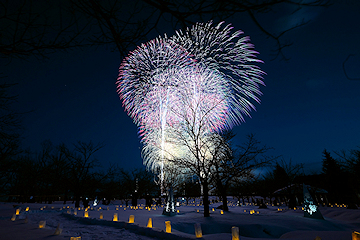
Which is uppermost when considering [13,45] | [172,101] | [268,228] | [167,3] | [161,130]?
[172,101]

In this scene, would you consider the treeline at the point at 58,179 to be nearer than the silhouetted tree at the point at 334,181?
Yes

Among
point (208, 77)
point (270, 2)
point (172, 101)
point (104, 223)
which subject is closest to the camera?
point (270, 2)

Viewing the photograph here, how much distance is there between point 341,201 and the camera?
3609cm

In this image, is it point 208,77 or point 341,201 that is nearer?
point 208,77

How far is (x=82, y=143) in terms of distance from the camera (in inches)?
1075

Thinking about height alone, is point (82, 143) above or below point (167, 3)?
above

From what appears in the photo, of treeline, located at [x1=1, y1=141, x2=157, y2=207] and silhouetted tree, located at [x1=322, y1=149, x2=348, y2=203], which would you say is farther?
silhouetted tree, located at [x1=322, y1=149, x2=348, y2=203]

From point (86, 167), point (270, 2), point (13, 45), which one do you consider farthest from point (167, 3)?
point (86, 167)

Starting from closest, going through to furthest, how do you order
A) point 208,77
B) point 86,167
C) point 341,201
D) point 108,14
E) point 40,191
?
point 108,14 → point 208,77 → point 86,167 → point 341,201 → point 40,191

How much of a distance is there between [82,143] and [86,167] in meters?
4.21

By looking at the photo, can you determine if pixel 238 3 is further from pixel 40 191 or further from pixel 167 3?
pixel 40 191

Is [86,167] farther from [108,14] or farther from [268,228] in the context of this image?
[108,14]

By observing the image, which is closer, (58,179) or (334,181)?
(58,179)

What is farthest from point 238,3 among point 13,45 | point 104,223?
point 104,223
